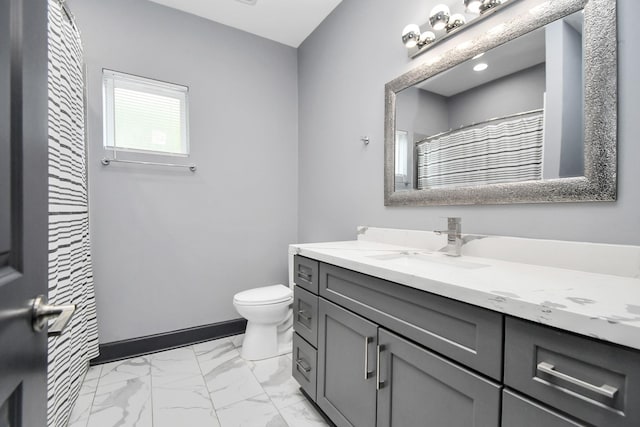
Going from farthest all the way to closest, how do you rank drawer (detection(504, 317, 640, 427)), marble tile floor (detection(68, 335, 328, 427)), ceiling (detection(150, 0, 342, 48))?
1. ceiling (detection(150, 0, 342, 48))
2. marble tile floor (detection(68, 335, 328, 427))
3. drawer (detection(504, 317, 640, 427))

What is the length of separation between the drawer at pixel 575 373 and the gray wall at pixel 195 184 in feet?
6.94

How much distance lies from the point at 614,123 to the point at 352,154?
132 centimetres

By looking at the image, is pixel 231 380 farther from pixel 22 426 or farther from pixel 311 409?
pixel 22 426

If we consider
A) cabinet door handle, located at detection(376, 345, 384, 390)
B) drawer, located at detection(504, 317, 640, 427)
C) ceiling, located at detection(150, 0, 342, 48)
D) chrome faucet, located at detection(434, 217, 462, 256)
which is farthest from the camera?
ceiling, located at detection(150, 0, 342, 48)

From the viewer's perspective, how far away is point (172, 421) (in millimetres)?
1384

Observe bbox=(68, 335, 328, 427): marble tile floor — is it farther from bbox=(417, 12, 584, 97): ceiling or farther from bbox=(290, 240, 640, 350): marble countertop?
bbox=(417, 12, 584, 97): ceiling

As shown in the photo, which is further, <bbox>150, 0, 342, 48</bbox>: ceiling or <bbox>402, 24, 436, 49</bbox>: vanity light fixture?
<bbox>150, 0, 342, 48</bbox>: ceiling

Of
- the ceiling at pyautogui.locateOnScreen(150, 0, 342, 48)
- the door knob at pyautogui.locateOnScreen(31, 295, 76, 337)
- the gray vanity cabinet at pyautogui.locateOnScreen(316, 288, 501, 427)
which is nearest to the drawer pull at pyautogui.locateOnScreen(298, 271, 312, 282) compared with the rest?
the gray vanity cabinet at pyautogui.locateOnScreen(316, 288, 501, 427)

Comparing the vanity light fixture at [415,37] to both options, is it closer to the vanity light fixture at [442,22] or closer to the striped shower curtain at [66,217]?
the vanity light fixture at [442,22]

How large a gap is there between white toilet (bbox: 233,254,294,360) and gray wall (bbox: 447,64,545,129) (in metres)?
1.52

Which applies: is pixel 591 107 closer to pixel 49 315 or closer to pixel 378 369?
pixel 378 369

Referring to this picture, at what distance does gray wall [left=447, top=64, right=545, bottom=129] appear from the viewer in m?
1.08

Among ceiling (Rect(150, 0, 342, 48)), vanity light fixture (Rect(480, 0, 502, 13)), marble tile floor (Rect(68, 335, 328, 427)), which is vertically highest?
ceiling (Rect(150, 0, 342, 48))

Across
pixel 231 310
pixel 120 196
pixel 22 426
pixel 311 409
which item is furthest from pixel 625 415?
pixel 120 196
